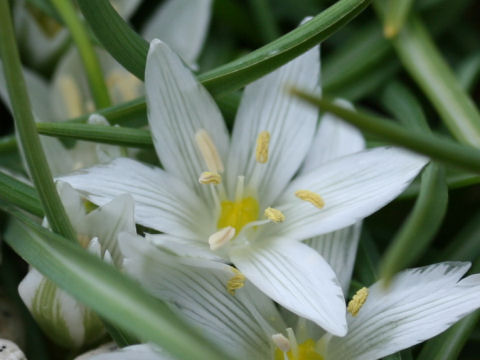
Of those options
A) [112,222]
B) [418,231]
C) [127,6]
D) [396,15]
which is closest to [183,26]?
[127,6]

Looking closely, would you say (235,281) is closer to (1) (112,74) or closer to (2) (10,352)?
(2) (10,352)

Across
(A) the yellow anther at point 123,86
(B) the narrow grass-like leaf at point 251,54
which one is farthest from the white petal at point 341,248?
(A) the yellow anther at point 123,86

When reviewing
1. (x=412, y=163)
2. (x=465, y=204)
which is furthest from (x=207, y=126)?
(x=465, y=204)

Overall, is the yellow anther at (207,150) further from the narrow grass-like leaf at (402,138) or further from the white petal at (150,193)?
the narrow grass-like leaf at (402,138)

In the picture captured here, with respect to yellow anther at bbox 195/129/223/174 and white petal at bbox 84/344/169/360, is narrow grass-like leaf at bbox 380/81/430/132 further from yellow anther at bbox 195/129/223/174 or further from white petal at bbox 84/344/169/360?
white petal at bbox 84/344/169/360

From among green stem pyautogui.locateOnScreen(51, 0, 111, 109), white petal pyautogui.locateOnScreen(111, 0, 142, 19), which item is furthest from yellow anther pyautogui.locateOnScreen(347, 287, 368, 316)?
white petal pyautogui.locateOnScreen(111, 0, 142, 19)

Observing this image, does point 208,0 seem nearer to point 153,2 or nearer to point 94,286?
point 153,2
